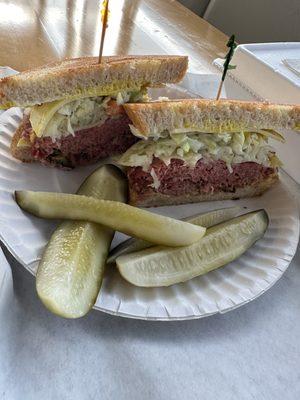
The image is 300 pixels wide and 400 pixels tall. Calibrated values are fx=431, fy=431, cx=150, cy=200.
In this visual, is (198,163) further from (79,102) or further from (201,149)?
(79,102)

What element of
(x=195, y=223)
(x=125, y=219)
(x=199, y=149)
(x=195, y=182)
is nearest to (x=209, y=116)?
(x=199, y=149)

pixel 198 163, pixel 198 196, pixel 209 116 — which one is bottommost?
pixel 198 196

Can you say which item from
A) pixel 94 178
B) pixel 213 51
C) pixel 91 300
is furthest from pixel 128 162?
pixel 213 51

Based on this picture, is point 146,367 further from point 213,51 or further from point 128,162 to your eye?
point 213,51

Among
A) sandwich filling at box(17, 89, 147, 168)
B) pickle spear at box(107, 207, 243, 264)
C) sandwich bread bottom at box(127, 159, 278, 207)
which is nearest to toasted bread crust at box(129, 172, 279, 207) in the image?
sandwich bread bottom at box(127, 159, 278, 207)

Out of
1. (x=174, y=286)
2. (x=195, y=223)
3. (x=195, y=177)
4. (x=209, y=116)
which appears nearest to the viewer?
(x=174, y=286)

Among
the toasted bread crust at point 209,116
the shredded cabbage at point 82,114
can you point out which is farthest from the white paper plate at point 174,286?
the toasted bread crust at point 209,116

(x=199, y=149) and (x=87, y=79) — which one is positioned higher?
(x=87, y=79)
